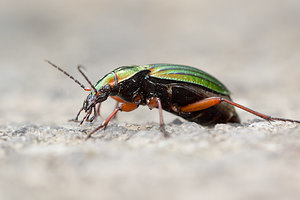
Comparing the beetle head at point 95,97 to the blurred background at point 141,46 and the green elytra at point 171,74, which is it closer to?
the green elytra at point 171,74

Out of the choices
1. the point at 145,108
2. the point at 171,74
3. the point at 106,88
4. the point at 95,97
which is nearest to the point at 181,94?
the point at 171,74

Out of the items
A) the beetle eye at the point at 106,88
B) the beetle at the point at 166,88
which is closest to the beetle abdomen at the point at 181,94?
the beetle at the point at 166,88

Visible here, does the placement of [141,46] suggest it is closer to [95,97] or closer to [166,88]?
[166,88]

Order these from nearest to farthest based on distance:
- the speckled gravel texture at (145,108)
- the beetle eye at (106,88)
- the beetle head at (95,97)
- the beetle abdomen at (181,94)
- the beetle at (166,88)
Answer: the speckled gravel texture at (145,108) < the beetle head at (95,97) < the beetle eye at (106,88) < the beetle at (166,88) < the beetle abdomen at (181,94)

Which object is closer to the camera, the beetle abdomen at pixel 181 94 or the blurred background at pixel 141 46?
the beetle abdomen at pixel 181 94

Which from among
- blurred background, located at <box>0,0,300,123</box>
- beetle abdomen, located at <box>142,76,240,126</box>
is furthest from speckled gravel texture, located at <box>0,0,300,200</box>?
beetle abdomen, located at <box>142,76,240,126</box>

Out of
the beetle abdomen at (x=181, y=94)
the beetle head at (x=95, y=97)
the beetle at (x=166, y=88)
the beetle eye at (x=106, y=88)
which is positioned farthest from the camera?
the beetle abdomen at (x=181, y=94)
